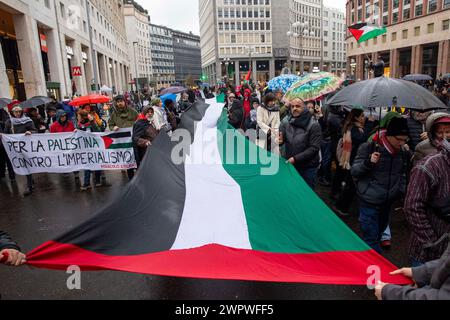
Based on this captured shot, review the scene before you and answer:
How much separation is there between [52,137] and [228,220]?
633 cm

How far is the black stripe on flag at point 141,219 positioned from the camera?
2.92 meters

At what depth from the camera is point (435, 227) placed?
2.70m

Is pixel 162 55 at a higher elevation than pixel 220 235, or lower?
higher

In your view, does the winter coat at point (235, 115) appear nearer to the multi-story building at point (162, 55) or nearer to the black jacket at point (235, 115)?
the black jacket at point (235, 115)

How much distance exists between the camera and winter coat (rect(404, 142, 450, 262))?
2566 mm

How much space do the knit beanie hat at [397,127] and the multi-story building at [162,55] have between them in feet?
429

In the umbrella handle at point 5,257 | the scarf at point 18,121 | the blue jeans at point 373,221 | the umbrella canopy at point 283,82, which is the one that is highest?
the umbrella canopy at point 283,82

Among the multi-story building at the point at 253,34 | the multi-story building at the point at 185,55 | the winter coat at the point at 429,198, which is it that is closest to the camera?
the winter coat at the point at 429,198

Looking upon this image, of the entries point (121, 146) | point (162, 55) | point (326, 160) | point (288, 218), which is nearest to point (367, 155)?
point (288, 218)

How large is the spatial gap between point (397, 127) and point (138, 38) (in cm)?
11907

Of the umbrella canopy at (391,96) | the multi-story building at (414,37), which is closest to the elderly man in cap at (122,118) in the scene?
the umbrella canopy at (391,96)

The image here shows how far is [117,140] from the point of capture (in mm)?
8070

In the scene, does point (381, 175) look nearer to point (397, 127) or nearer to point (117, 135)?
point (397, 127)

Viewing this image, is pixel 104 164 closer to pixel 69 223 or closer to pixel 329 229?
pixel 69 223
